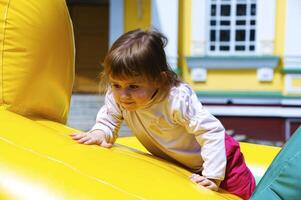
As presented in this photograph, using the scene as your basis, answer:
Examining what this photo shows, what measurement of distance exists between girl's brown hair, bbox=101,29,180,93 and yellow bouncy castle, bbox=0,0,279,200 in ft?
0.77

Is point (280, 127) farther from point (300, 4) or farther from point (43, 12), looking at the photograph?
point (43, 12)

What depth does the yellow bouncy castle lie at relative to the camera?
1.20 metres

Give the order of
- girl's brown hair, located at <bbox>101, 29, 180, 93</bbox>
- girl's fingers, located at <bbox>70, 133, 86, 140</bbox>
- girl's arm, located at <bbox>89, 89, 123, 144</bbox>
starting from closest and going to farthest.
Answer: girl's brown hair, located at <bbox>101, 29, 180, 93</bbox>, girl's fingers, located at <bbox>70, 133, 86, 140</bbox>, girl's arm, located at <bbox>89, 89, 123, 144</bbox>

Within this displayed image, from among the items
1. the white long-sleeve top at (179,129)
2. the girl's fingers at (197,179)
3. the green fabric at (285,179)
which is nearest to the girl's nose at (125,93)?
the white long-sleeve top at (179,129)

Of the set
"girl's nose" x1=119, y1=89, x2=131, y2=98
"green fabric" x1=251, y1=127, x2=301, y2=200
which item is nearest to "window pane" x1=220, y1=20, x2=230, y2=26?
"girl's nose" x1=119, y1=89, x2=131, y2=98

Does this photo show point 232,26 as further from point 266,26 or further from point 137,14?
point 137,14

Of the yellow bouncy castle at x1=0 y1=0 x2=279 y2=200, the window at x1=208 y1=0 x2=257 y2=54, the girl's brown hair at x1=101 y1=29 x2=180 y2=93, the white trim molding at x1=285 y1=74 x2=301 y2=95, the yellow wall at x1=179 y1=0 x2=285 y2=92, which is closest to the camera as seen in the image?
the yellow bouncy castle at x1=0 y1=0 x2=279 y2=200

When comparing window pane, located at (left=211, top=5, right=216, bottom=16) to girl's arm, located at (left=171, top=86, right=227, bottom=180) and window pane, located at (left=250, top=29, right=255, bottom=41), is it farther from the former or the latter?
girl's arm, located at (left=171, top=86, right=227, bottom=180)

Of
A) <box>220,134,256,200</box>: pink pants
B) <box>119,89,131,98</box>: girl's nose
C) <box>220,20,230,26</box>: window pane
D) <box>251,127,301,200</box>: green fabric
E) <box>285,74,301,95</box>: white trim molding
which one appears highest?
<box>220,20,230,26</box>: window pane

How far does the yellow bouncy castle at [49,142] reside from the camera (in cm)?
120

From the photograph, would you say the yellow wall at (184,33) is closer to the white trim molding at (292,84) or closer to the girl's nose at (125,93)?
the white trim molding at (292,84)

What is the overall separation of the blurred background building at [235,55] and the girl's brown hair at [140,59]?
5.66m

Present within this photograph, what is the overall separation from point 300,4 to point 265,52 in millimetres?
815

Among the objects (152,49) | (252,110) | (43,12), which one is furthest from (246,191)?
(252,110)
